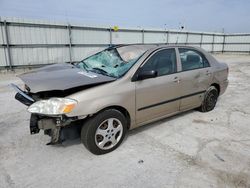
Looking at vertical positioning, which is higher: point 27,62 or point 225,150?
point 27,62

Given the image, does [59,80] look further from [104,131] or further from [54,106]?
[104,131]

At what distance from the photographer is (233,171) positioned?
Answer: 2.58 meters

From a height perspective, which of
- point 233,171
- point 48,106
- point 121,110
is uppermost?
point 48,106

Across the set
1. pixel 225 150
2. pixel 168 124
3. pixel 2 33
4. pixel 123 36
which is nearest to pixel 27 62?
pixel 2 33

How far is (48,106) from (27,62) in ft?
29.5

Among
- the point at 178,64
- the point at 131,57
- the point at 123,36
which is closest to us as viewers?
the point at 131,57

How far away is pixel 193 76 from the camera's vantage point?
12.9 ft

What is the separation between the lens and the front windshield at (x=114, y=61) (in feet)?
10.5

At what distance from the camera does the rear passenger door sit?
3814mm

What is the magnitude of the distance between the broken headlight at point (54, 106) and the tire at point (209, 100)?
10.1 ft

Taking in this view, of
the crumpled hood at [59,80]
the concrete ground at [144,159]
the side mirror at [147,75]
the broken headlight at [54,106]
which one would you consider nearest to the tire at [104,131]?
the concrete ground at [144,159]

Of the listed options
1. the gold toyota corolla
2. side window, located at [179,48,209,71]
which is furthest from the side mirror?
side window, located at [179,48,209,71]

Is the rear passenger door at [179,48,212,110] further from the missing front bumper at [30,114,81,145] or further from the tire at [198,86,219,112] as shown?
the missing front bumper at [30,114,81,145]

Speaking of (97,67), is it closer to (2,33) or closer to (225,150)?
(225,150)
